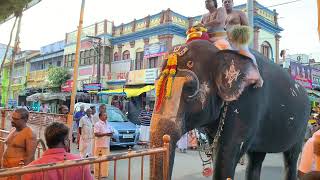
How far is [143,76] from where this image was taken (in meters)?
26.1

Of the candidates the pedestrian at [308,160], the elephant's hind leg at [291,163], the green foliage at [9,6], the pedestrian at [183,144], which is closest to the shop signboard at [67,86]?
the pedestrian at [183,144]

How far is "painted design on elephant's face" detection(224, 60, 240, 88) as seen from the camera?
4.26 m

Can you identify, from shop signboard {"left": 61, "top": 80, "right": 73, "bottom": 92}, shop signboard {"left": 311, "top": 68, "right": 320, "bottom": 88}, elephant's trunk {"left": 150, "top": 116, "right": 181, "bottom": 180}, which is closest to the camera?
elephant's trunk {"left": 150, "top": 116, "right": 181, "bottom": 180}

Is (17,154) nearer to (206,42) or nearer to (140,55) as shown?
(206,42)

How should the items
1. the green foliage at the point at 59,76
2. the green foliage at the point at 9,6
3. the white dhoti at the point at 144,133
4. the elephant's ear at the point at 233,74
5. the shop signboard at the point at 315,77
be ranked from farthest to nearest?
the green foliage at the point at 59,76, the shop signboard at the point at 315,77, the white dhoti at the point at 144,133, the green foliage at the point at 9,6, the elephant's ear at the point at 233,74

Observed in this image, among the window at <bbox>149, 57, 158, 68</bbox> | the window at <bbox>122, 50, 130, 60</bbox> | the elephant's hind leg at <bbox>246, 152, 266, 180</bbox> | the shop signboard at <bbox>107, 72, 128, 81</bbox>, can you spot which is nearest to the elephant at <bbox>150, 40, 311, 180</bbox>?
the elephant's hind leg at <bbox>246, 152, 266, 180</bbox>

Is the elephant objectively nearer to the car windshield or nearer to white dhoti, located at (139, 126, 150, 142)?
white dhoti, located at (139, 126, 150, 142)

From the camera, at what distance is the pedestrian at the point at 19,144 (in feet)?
15.3

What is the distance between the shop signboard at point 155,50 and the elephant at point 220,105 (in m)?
20.4

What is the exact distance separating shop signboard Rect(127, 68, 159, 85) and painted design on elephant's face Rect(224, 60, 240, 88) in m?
20.4

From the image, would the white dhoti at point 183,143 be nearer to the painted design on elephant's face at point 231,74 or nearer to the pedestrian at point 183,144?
the pedestrian at point 183,144

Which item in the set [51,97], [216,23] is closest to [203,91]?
[216,23]

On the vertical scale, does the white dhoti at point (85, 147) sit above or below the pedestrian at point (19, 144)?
below

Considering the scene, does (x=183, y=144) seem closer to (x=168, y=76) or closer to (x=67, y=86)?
(x=168, y=76)
